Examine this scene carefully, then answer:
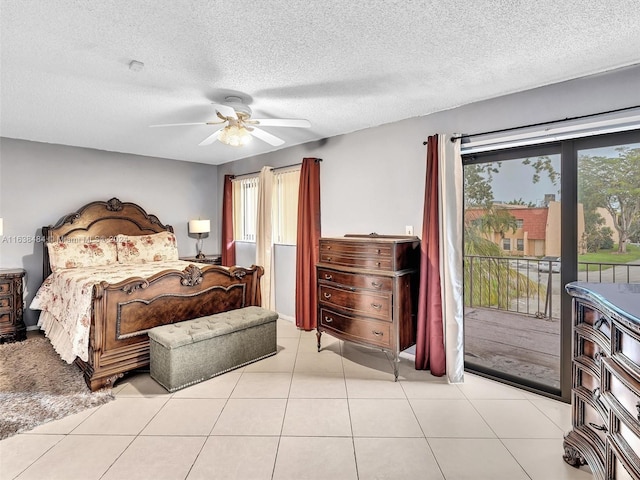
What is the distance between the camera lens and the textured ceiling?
172 cm

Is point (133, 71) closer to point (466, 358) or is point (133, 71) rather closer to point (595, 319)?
point (595, 319)

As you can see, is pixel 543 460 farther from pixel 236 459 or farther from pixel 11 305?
pixel 11 305

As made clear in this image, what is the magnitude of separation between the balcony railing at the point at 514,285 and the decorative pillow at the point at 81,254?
16.1 feet

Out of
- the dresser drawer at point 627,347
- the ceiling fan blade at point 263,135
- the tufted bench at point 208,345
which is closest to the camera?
the dresser drawer at point 627,347

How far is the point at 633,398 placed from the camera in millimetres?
1320

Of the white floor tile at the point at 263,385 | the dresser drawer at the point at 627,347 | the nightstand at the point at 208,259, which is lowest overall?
the white floor tile at the point at 263,385

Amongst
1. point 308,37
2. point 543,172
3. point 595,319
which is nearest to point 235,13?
point 308,37

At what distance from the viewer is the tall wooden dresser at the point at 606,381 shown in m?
1.31

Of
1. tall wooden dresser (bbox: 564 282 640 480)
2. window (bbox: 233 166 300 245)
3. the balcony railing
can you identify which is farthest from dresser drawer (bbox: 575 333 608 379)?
window (bbox: 233 166 300 245)

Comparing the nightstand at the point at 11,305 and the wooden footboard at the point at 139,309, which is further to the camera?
the nightstand at the point at 11,305

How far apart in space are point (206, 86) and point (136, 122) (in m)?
1.42

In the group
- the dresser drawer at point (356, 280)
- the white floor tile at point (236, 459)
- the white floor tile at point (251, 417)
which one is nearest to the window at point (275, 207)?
the dresser drawer at point (356, 280)

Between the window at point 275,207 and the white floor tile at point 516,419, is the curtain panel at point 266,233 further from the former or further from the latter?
the white floor tile at point 516,419

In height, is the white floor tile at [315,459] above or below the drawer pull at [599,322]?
below
